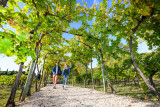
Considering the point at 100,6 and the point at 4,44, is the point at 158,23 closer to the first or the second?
the point at 100,6

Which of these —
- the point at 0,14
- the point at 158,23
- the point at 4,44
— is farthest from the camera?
the point at 158,23

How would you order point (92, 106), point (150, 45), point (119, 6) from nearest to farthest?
point (92, 106)
point (119, 6)
point (150, 45)

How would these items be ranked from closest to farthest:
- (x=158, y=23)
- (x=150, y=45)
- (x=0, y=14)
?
(x=0, y=14)
(x=158, y=23)
(x=150, y=45)

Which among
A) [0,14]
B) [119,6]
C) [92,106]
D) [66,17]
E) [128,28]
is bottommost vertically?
[92,106]

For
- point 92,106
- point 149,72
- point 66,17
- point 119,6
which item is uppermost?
point 119,6

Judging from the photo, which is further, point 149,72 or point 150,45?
point 149,72

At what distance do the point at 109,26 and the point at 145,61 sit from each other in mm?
10877

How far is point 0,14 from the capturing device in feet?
3.81

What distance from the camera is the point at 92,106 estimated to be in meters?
2.97

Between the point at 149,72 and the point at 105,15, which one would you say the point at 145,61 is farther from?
the point at 105,15

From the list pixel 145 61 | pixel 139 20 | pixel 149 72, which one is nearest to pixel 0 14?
pixel 139 20

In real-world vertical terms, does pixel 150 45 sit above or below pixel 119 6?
below

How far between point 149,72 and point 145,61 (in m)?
1.71

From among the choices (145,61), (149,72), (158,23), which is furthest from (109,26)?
(149,72)
